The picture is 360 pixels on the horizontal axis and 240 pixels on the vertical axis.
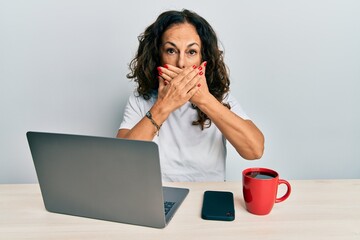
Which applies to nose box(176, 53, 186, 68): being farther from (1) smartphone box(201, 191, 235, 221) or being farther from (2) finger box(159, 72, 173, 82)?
(1) smartphone box(201, 191, 235, 221)

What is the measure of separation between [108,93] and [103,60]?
170 millimetres

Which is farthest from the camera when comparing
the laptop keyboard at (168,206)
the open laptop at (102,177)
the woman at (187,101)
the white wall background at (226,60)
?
the white wall background at (226,60)

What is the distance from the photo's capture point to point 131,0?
1.61 metres

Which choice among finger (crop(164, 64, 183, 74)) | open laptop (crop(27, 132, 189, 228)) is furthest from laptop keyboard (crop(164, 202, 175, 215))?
finger (crop(164, 64, 183, 74))

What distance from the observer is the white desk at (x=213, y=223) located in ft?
2.32

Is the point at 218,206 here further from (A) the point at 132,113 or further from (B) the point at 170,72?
(A) the point at 132,113

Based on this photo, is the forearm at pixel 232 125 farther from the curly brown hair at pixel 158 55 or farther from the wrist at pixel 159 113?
the curly brown hair at pixel 158 55

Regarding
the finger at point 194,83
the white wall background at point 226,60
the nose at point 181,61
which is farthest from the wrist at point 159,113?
the white wall background at point 226,60

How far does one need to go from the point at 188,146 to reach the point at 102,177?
28.1 inches

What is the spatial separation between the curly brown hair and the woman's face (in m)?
0.03

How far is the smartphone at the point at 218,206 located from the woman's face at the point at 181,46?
586 millimetres

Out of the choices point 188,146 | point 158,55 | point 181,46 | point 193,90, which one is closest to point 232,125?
point 193,90

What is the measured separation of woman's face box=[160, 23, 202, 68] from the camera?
1323mm

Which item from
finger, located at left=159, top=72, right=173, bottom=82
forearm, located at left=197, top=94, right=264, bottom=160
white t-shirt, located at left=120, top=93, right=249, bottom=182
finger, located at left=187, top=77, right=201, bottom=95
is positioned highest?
finger, located at left=159, top=72, right=173, bottom=82
